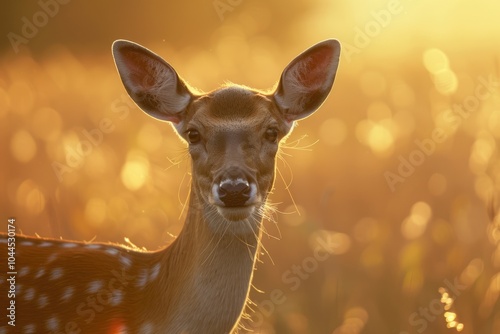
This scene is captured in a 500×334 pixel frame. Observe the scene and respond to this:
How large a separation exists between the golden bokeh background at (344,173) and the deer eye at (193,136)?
23cm

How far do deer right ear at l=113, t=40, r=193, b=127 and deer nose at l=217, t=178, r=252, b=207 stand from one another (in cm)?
84

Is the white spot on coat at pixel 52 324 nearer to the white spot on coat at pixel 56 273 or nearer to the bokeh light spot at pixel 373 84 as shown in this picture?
the white spot on coat at pixel 56 273

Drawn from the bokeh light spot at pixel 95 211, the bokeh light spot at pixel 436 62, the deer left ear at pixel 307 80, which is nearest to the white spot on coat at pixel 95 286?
the deer left ear at pixel 307 80

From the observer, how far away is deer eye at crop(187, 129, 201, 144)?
5.96 meters

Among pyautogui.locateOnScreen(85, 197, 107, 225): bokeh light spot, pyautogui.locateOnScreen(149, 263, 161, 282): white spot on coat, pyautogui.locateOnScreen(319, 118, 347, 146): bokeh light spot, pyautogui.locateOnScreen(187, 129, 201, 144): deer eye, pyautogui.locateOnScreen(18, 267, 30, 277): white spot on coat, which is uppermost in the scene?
pyautogui.locateOnScreen(187, 129, 201, 144): deer eye

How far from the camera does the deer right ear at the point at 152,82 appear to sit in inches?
244

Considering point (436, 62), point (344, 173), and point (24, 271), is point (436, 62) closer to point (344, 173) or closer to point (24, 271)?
point (344, 173)

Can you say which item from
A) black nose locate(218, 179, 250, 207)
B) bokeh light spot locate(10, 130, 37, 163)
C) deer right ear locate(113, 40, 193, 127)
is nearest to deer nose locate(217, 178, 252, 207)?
black nose locate(218, 179, 250, 207)

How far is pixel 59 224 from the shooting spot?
7609 millimetres

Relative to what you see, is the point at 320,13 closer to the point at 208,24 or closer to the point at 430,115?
→ the point at 208,24

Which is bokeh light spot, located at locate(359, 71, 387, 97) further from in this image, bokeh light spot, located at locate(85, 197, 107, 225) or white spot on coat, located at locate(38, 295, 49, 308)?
white spot on coat, located at locate(38, 295, 49, 308)

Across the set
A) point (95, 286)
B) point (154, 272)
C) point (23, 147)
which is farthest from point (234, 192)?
point (23, 147)

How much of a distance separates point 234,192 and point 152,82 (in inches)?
42.1

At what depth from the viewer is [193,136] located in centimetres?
598
